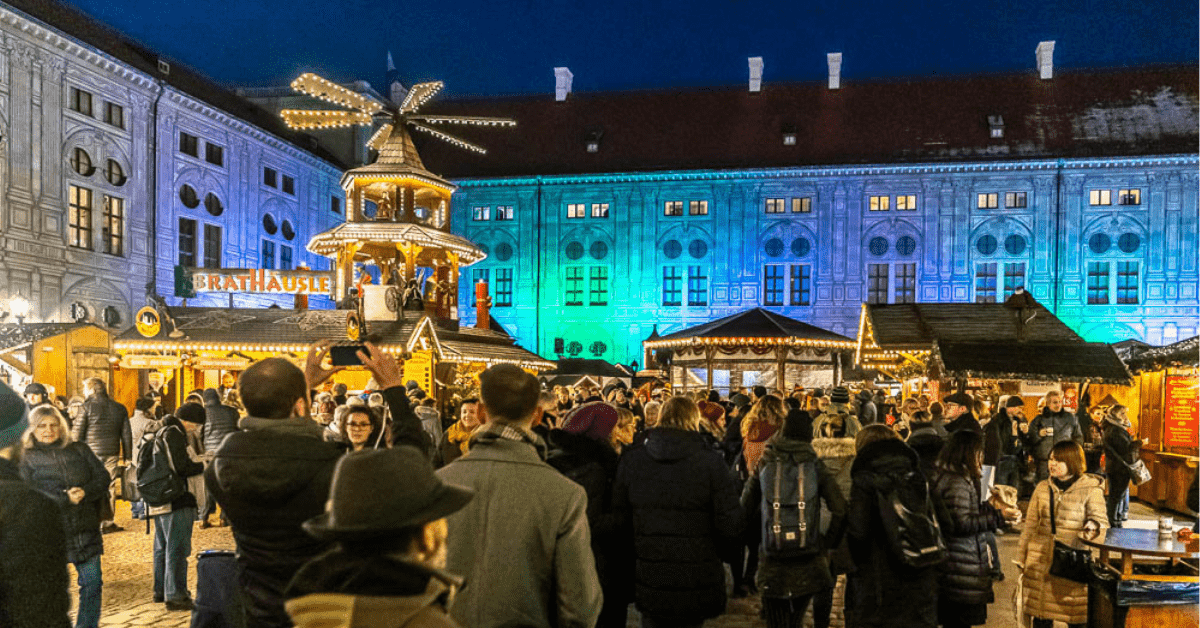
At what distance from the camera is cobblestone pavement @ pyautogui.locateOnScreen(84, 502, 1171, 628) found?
6883 millimetres

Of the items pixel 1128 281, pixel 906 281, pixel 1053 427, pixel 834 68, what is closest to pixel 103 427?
pixel 1053 427

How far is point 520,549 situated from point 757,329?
17.5 meters

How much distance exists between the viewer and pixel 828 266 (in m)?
38.4

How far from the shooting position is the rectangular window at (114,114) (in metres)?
27.2

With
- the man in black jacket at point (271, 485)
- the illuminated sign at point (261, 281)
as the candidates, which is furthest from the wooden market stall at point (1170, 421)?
the illuminated sign at point (261, 281)

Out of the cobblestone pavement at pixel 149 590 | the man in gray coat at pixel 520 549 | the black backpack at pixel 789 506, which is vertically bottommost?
the cobblestone pavement at pixel 149 590

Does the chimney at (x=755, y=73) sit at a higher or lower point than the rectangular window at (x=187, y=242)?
higher

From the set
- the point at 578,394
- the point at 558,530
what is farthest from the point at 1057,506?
the point at 578,394

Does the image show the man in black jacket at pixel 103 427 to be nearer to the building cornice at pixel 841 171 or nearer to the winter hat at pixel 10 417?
the winter hat at pixel 10 417

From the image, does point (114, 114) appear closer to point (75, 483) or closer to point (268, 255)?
point (268, 255)

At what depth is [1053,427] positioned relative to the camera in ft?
36.8

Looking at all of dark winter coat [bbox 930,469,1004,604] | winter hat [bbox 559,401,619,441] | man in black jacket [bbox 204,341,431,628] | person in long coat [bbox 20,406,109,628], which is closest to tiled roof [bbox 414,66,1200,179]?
dark winter coat [bbox 930,469,1004,604]

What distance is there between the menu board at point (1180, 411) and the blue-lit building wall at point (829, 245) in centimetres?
2392

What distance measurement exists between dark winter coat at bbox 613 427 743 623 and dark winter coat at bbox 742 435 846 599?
0.58 meters
